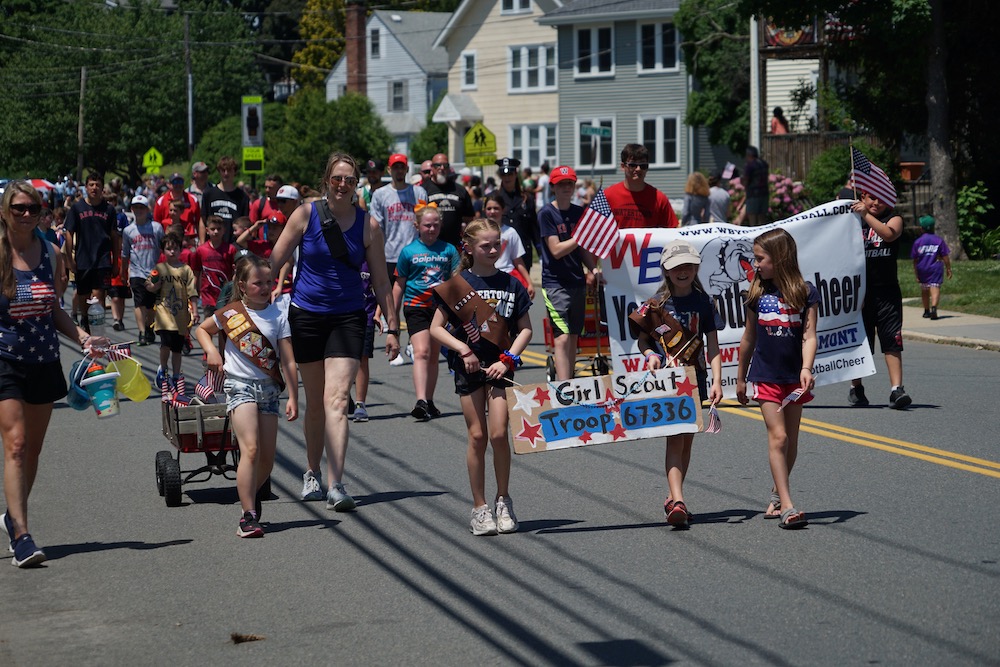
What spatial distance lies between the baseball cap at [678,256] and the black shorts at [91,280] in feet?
40.7

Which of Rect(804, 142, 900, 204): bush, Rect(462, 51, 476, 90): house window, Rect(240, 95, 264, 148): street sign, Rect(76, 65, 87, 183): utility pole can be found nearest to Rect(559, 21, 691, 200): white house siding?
Rect(462, 51, 476, 90): house window

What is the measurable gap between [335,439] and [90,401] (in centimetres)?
146

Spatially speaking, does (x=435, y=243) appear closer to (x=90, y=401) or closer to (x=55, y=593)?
(x=90, y=401)

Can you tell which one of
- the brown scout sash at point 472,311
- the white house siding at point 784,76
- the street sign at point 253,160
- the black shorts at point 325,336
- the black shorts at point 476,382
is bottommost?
the black shorts at point 476,382

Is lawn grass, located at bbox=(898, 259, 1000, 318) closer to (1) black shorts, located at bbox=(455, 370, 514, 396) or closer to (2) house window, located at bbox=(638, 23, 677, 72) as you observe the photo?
(1) black shorts, located at bbox=(455, 370, 514, 396)

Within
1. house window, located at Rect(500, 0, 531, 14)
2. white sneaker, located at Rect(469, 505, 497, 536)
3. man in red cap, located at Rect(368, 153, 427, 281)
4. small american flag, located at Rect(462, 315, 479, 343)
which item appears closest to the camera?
white sneaker, located at Rect(469, 505, 497, 536)

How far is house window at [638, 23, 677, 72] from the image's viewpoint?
55.5 meters

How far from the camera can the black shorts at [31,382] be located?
24.2 ft

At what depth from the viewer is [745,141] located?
49875 mm

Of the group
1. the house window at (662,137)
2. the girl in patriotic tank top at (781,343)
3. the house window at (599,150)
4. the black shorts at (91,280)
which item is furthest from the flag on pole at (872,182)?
the house window at (599,150)

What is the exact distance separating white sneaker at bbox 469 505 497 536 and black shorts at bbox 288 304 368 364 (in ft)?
4.70

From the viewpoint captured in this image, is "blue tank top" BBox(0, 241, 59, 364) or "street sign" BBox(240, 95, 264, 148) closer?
"blue tank top" BBox(0, 241, 59, 364)

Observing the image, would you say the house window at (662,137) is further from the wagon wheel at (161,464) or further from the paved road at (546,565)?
the wagon wheel at (161,464)

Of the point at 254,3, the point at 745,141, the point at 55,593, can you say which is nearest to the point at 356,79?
the point at 254,3
